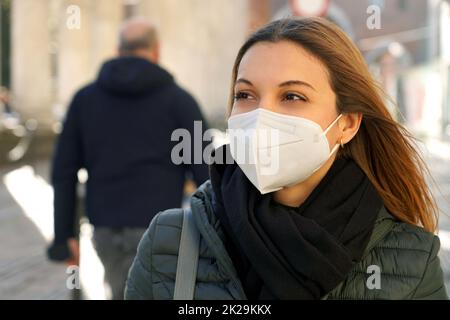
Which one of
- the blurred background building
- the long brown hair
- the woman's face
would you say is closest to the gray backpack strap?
the woman's face

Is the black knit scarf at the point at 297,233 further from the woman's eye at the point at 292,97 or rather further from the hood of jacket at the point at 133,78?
the hood of jacket at the point at 133,78

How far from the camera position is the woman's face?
1.86 meters

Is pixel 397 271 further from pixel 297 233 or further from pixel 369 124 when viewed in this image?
pixel 369 124

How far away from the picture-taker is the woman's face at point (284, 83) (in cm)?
186

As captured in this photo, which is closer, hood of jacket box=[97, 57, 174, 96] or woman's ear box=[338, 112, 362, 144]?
woman's ear box=[338, 112, 362, 144]

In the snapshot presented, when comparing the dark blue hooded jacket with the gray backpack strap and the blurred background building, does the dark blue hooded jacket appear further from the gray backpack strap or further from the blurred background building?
the blurred background building

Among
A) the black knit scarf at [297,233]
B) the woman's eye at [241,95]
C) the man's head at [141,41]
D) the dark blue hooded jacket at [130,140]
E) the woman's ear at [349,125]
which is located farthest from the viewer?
the man's head at [141,41]

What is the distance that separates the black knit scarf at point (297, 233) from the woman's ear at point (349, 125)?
0.14 metres

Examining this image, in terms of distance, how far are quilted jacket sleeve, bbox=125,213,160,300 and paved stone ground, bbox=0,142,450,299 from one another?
4.03 ft

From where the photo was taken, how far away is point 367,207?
1915 millimetres

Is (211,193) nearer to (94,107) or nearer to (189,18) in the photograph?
(94,107)

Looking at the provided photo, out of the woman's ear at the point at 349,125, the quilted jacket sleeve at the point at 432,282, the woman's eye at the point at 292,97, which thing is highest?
the woman's eye at the point at 292,97

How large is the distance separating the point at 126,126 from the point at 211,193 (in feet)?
5.95

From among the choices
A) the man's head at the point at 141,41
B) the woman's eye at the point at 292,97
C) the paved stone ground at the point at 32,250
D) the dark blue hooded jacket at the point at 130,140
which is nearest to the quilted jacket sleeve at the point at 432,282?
the woman's eye at the point at 292,97
